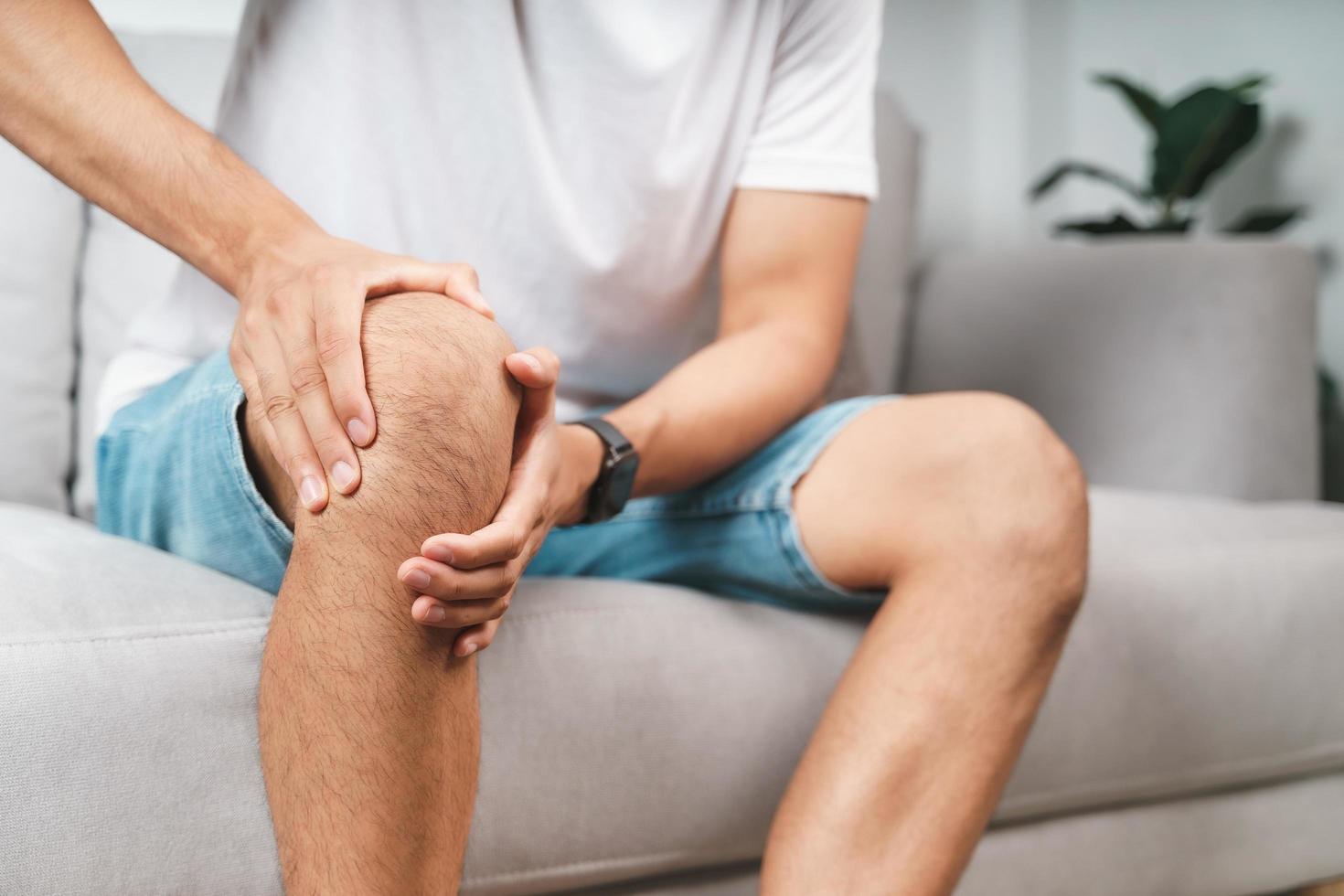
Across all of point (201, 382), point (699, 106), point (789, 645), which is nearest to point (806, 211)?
point (699, 106)

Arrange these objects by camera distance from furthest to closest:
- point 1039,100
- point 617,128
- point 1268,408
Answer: point 1039,100 < point 1268,408 < point 617,128

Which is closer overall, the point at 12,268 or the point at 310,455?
the point at 310,455

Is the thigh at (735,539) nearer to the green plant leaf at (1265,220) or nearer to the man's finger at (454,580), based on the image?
the man's finger at (454,580)

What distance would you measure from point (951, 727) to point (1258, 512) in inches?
26.0

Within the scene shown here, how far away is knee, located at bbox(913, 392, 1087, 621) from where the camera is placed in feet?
2.32

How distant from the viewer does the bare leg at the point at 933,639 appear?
0.65 metres

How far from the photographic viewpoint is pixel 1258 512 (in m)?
1.15

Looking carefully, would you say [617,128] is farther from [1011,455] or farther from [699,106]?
[1011,455]

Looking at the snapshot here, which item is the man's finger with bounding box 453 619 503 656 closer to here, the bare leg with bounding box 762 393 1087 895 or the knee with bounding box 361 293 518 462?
the knee with bounding box 361 293 518 462

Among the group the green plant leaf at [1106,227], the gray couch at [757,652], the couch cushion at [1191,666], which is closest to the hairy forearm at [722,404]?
the gray couch at [757,652]

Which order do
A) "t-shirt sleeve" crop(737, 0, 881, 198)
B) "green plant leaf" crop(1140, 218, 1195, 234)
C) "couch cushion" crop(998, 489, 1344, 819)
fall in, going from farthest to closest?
"green plant leaf" crop(1140, 218, 1195, 234) → "t-shirt sleeve" crop(737, 0, 881, 198) → "couch cushion" crop(998, 489, 1344, 819)

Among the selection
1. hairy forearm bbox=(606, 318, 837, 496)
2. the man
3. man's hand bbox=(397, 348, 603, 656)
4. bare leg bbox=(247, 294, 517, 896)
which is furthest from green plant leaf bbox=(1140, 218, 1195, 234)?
bare leg bbox=(247, 294, 517, 896)

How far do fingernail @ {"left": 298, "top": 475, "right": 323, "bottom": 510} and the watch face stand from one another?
233mm

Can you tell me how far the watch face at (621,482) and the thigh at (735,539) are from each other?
121 mm
